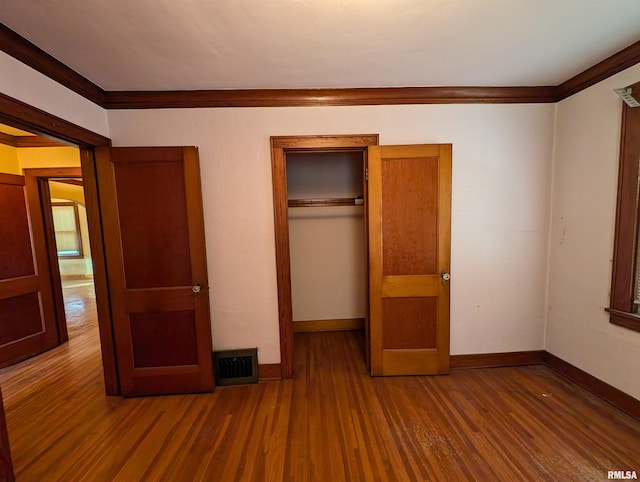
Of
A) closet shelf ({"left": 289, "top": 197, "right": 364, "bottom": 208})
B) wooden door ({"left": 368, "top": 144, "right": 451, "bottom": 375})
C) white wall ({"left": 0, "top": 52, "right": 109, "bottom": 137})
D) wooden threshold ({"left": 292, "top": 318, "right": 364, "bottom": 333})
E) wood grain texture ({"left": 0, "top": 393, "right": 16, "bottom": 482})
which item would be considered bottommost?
wooden threshold ({"left": 292, "top": 318, "right": 364, "bottom": 333})

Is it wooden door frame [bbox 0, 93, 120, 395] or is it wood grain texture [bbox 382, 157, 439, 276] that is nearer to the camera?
wooden door frame [bbox 0, 93, 120, 395]

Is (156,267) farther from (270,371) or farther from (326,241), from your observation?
(326,241)

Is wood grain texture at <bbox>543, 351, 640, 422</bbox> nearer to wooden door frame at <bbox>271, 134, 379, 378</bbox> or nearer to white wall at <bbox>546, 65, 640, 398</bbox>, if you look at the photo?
white wall at <bbox>546, 65, 640, 398</bbox>

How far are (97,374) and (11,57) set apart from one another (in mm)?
2629

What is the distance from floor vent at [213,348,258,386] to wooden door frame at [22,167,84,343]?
2.48m

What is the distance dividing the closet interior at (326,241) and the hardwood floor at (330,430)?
39.2 inches

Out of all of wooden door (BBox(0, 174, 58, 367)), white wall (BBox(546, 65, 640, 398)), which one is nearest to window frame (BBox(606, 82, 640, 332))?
white wall (BBox(546, 65, 640, 398))

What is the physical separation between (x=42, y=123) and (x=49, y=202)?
7.17 feet

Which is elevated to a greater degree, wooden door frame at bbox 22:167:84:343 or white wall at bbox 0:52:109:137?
white wall at bbox 0:52:109:137

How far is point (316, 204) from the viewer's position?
321 cm

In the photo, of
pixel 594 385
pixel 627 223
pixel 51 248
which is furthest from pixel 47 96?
pixel 594 385

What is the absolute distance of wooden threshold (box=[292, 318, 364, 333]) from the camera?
10.9 ft

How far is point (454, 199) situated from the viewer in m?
2.25

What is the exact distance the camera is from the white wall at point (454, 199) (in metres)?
2.13
